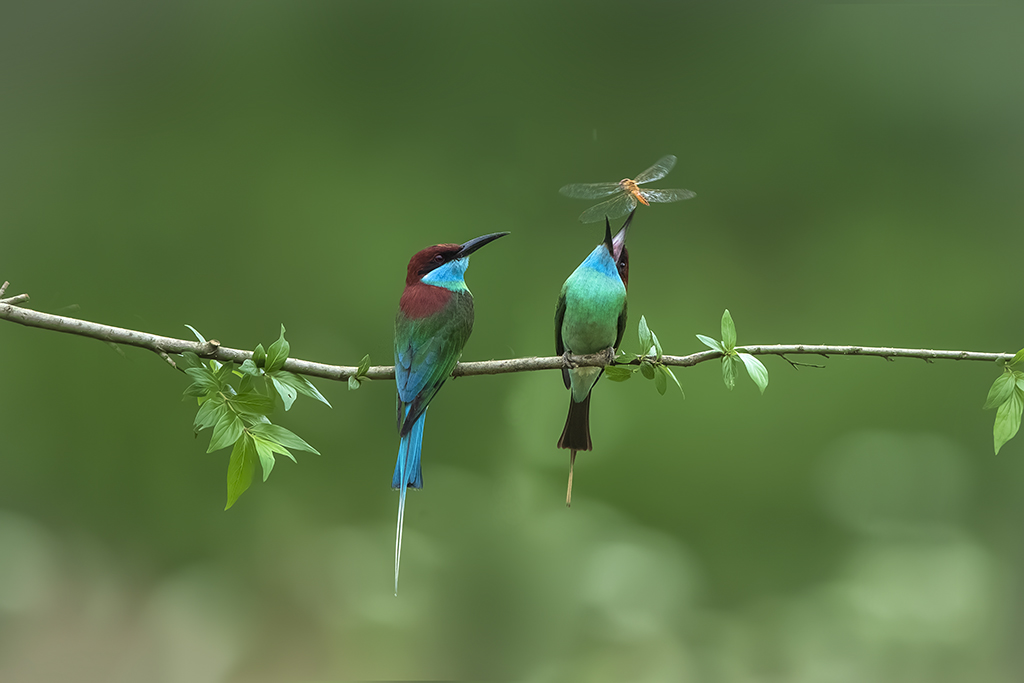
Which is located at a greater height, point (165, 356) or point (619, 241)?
point (619, 241)

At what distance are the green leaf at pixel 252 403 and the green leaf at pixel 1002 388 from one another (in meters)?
1.26

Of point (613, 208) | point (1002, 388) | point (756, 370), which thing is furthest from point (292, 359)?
point (1002, 388)

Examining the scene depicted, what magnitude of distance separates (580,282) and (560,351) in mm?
222

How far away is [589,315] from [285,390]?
2.17ft

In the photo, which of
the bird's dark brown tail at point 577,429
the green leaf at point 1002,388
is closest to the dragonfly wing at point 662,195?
the bird's dark brown tail at point 577,429

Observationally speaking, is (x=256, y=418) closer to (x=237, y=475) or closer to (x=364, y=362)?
(x=237, y=475)

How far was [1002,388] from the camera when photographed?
1343 millimetres

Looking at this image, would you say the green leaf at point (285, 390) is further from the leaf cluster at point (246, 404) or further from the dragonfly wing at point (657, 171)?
the dragonfly wing at point (657, 171)

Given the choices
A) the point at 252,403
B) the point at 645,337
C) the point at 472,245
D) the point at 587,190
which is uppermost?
the point at 587,190

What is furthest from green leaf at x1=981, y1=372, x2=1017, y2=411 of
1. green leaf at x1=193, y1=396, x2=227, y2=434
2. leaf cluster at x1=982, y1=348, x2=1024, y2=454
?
green leaf at x1=193, y1=396, x2=227, y2=434

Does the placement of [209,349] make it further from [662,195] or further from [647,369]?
[662,195]

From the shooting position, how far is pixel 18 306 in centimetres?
133

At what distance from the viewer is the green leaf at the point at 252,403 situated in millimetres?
1253

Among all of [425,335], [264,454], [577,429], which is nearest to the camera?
[264,454]
